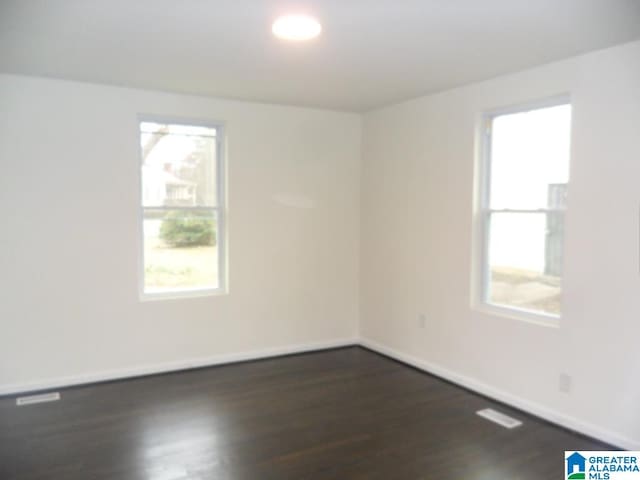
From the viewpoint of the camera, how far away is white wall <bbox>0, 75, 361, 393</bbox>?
3.78m

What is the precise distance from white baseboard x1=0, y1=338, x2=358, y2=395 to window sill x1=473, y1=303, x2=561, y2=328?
1.80 m

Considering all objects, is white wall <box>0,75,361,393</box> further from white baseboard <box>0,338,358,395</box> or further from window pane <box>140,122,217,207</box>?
window pane <box>140,122,217,207</box>

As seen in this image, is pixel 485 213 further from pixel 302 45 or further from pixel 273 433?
pixel 273 433

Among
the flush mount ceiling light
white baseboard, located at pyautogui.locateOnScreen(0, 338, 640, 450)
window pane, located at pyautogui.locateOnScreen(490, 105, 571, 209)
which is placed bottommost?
white baseboard, located at pyautogui.locateOnScreen(0, 338, 640, 450)

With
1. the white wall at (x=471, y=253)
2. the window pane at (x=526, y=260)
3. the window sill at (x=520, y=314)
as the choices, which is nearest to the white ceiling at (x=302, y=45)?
the white wall at (x=471, y=253)

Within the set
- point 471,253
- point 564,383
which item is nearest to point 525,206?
point 471,253

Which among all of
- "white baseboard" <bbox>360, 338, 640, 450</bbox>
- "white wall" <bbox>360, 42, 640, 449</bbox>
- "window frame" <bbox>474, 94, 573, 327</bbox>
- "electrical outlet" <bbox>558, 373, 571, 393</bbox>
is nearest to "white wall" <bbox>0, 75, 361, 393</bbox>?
"white wall" <bbox>360, 42, 640, 449</bbox>

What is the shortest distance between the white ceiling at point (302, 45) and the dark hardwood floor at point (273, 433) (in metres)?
2.42

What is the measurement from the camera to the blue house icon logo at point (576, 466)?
8.73 ft

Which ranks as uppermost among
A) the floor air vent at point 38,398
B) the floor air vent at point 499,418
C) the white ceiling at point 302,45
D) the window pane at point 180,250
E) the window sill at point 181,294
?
the white ceiling at point 302,45

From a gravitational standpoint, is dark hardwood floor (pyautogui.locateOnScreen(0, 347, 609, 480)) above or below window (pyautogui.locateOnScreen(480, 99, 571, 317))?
below

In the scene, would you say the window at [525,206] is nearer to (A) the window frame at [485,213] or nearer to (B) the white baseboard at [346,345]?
(A) the window frame at [485,213]

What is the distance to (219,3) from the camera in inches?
93.7

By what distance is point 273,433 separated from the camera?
314 cm
